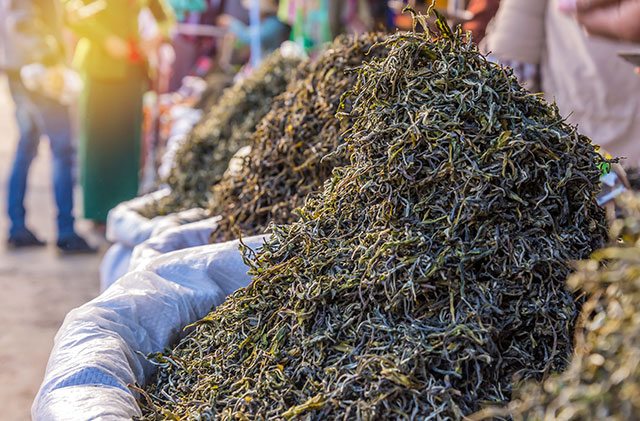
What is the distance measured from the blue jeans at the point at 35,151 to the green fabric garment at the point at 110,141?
37 cm

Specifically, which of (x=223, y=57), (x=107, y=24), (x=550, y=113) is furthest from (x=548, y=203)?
(x=223, y=57)

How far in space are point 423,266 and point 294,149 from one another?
0.91 metres

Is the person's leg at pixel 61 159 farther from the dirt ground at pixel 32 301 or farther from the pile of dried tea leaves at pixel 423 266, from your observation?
the pile of dried tea leaves at pixel 423 266

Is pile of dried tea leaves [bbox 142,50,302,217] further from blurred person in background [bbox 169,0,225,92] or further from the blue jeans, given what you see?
blurred person in background [bbox 169,0,225,92]

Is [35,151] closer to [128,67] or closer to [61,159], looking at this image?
[61,159]

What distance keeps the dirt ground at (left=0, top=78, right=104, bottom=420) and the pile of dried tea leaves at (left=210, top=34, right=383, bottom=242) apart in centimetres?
125

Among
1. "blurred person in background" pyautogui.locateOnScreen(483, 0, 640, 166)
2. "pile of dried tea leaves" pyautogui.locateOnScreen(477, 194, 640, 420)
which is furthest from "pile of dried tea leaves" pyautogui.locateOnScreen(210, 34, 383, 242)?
"pile of dried tea leaves" pyautogui.locateOnScreen(477, 194, 640, 420)

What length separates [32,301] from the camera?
13.7ft

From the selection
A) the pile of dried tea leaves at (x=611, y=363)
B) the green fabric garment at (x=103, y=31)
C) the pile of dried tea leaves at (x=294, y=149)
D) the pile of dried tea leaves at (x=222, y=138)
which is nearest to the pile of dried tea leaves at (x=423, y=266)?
the pile of dried tea leaves at (x=611, y=363)

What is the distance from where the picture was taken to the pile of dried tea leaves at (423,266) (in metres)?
1.28

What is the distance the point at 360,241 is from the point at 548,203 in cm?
34

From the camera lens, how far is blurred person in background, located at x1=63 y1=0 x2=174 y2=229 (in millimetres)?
4992

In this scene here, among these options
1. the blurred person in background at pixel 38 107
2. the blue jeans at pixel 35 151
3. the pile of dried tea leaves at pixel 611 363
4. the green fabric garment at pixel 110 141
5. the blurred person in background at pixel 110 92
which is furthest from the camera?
the green fabric garment at pixel 110 141

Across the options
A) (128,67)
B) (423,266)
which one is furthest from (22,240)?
(423,266)
